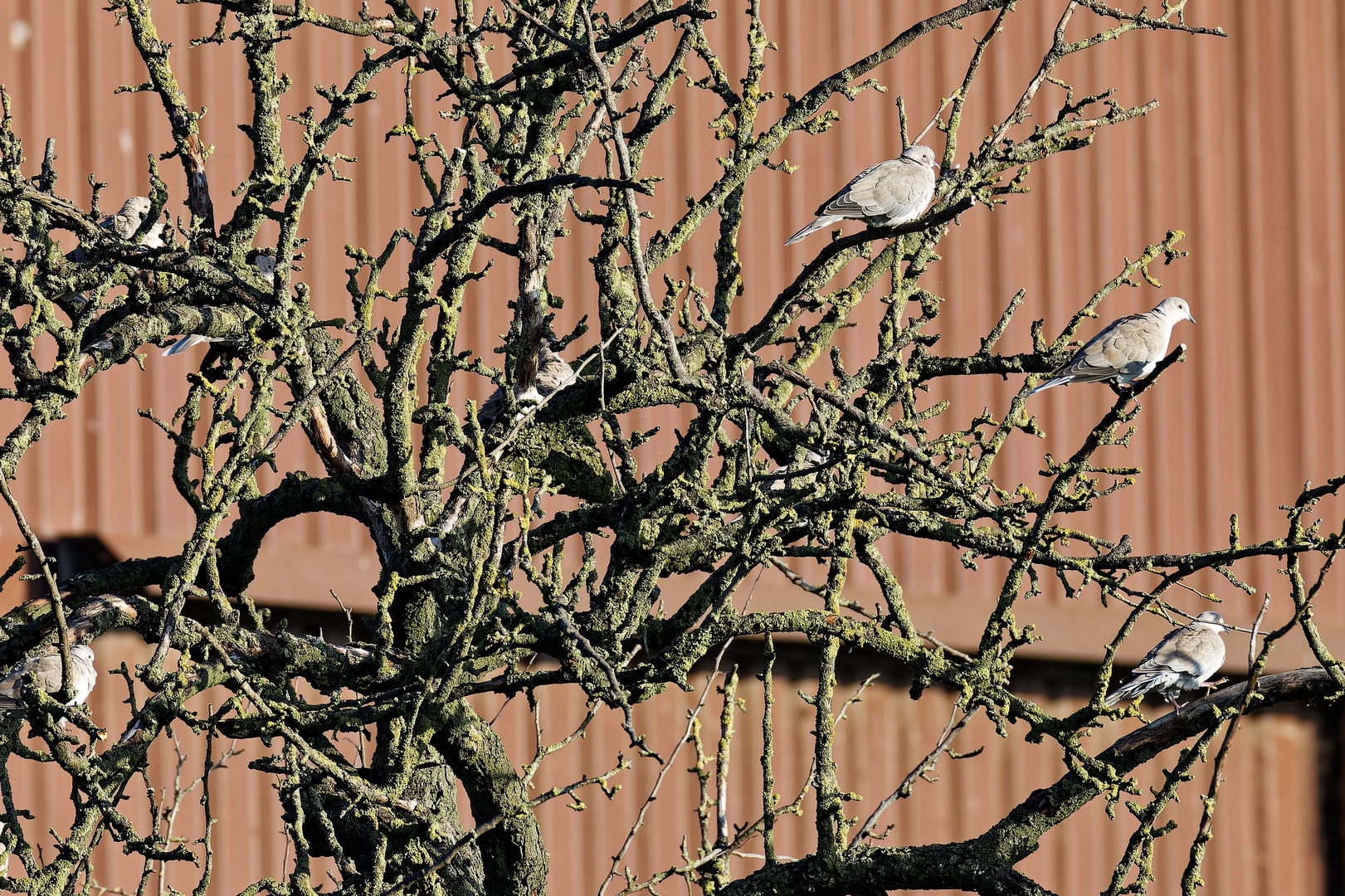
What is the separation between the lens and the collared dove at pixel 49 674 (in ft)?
12.9

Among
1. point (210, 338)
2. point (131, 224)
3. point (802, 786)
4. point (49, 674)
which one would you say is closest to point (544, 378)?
point (210, 338)

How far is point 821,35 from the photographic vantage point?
7.69 metres

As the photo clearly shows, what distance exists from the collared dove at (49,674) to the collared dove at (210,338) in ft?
2.79

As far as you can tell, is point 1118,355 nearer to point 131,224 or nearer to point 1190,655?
point 1190,655

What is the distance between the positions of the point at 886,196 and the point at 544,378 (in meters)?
1.11

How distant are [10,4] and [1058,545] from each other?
561cm

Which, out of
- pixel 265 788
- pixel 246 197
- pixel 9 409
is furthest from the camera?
pixel 265 788

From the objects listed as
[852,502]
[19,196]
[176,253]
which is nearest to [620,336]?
[852,502]

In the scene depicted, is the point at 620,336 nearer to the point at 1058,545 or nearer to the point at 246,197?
the point at 246,197

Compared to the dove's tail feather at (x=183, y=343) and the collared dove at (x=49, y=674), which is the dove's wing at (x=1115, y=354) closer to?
the dove's tail feather at (x=183, y=343)

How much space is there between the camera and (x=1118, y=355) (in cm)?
416

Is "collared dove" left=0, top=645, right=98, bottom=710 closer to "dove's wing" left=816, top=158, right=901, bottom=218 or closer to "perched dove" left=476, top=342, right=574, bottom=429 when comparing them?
"perched dove" left=476, top=342, right=574, bottom=429

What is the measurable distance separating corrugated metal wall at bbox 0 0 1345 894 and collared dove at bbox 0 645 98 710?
7.15 ft

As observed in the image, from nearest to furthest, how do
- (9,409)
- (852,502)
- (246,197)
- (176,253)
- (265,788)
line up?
1. (852,502)
2. (176,253)
3. (246,197)
4. (9,409)
5. (265,788)
